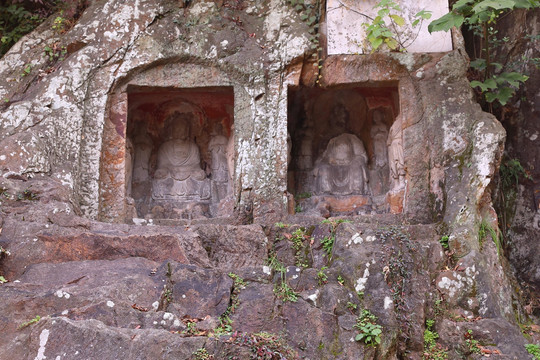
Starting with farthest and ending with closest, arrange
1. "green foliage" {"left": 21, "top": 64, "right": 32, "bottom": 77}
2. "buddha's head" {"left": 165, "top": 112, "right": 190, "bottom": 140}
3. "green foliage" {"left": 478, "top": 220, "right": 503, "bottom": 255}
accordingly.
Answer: "buddha's head" {"left": 165, "top": 112, "right": 190, "bottom": 140} → "green foliage" {"left": 21, "top": 64, "right": 32, "bottom": 77} → "green foliage" {"left": 478, "top": 220, "right": 503, "bottom": 255}

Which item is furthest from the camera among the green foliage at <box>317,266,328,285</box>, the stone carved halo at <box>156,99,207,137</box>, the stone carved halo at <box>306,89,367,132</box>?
the stone carved halo at <box>306,89,367,132</box>

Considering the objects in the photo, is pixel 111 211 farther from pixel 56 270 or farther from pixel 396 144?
pixel 396 144

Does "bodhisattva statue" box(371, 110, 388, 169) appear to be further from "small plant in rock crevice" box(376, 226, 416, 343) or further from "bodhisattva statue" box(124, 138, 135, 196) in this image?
"bodhisattva statue" box(124, 138, 135, 196)

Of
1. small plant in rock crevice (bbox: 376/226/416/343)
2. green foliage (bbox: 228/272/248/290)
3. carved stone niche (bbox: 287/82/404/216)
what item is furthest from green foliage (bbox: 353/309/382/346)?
carved stone niche (bbox: 287/82/404/216)

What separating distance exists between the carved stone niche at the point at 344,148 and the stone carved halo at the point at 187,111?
145cm

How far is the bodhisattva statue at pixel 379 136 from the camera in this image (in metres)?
9.36

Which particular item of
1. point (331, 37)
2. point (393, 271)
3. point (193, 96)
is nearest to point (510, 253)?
point (393, 271)

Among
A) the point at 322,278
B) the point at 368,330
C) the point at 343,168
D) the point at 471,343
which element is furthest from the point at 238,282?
the point at 343,168

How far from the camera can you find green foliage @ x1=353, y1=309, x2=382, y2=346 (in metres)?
5.29

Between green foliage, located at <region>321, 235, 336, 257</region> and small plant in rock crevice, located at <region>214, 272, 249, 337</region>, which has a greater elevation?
green foliage, located at <region>321, 235, 336, 257</region>

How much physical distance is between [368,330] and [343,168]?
13.9 ft

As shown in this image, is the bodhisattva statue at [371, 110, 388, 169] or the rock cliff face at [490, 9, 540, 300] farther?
the bodhisattva statue at [371, 110, 388, 169]

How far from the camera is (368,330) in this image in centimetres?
535

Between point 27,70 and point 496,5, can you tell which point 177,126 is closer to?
point 27,70
